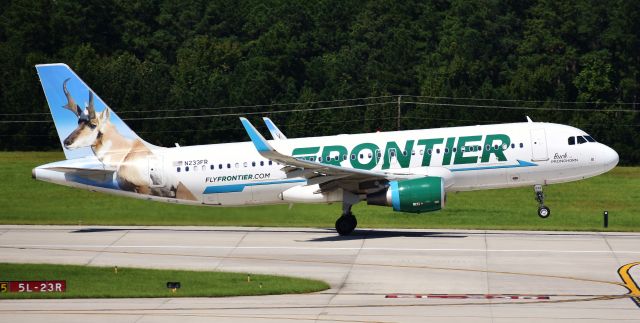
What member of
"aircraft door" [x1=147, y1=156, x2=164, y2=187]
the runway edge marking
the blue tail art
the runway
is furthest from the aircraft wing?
the runway edge marking

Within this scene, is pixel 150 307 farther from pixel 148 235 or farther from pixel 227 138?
pixel 227 138

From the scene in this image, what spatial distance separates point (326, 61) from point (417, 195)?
72.1 m

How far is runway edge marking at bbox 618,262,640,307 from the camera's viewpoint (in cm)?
3731

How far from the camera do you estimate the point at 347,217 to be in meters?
51.3

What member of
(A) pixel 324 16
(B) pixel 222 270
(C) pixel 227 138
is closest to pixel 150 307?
(B) pixel 222 270

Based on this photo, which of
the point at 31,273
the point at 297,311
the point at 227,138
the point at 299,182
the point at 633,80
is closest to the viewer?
the point at 297,311

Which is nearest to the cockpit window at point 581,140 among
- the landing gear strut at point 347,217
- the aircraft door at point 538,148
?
the aircraft door at point 538,148

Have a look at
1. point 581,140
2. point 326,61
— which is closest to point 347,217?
point 581,140

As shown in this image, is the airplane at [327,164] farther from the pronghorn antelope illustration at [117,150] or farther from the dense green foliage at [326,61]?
the dense green foliage at [326,61]

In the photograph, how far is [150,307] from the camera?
118 ft

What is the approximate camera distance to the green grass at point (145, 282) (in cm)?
3828

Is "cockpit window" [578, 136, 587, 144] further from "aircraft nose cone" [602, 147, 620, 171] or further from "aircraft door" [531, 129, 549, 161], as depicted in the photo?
"aircraft door" [531, 129, 549, 161]

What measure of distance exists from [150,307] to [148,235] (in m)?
17.1

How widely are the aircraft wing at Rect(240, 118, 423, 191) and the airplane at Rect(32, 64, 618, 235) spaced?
0.16 feet
